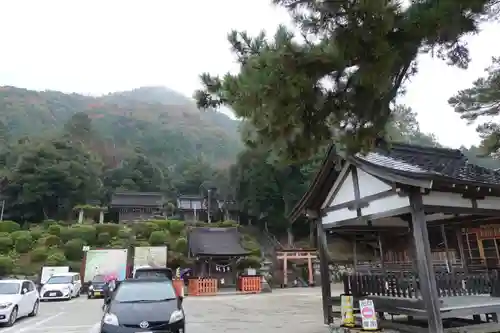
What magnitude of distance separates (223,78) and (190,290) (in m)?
21.1

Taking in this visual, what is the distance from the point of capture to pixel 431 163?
833 cm

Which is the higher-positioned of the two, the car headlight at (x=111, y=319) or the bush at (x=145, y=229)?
the bush at (x=145, y=229)

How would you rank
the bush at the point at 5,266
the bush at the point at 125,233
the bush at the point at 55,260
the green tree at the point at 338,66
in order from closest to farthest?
1. the green tree at the point at 338,66
2. the bush at the point at 5,266
3. the bush at the point at 55,260
4. the bush at the point at 125,233

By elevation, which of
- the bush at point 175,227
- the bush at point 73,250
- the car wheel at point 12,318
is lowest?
the car wheel at point 12,318

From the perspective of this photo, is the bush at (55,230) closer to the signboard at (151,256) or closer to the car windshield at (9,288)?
the signboard at (151,256)

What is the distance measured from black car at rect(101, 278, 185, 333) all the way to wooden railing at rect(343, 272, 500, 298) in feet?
13.8

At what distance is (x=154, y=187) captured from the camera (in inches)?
2040

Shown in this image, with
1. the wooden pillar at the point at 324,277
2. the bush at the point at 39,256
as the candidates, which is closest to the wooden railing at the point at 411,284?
the wooden pillar at the point at 324,277

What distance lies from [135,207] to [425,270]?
39.1m

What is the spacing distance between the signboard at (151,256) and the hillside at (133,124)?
144 ft

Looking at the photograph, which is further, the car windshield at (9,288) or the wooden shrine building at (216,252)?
the wooden shrine building at (216,252)

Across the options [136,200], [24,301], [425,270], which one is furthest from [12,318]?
[136,200]

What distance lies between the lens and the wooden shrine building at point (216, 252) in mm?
24594

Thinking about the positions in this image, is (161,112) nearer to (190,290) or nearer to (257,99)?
(190,290)
